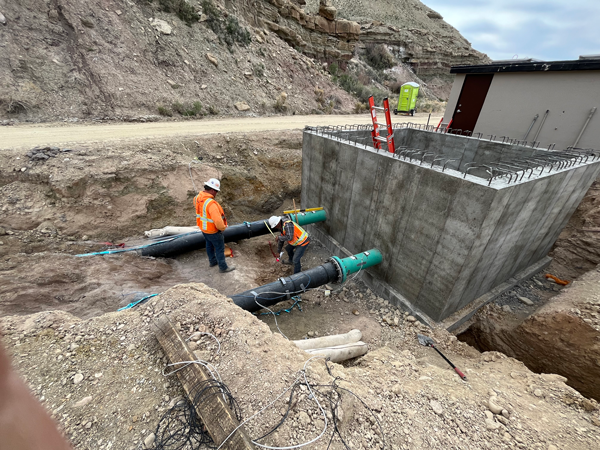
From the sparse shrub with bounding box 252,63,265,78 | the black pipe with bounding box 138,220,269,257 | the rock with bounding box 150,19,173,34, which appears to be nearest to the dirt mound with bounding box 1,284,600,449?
the black pipe with bounding box 138,220,269,257

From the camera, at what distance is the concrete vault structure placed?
15.8 feet

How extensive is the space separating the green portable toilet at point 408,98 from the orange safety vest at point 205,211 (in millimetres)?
20503

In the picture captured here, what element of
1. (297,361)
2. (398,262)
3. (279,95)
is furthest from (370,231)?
(279,95)

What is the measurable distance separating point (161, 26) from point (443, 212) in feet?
60.0

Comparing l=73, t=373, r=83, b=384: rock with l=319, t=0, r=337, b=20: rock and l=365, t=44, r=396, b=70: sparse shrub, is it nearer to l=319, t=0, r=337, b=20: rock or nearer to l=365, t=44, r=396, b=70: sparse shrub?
l=319, t=0, r=337, b=20: rock

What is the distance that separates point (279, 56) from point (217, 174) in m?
16.3

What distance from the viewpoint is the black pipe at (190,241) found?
290 inches

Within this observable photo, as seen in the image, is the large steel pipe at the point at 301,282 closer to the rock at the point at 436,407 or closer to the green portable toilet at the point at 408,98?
the rock at the point at 436,407

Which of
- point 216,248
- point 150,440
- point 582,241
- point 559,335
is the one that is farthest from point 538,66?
point 150,440

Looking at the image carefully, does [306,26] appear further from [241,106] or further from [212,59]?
[241,106]

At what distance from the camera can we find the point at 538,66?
28.9 feet

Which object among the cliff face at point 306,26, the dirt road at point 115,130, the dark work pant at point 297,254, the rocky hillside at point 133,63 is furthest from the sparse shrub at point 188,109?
the cliff face at point 306,26

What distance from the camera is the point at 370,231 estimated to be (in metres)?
7.04

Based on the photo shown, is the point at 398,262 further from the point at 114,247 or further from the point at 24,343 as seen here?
the point at 114,247
